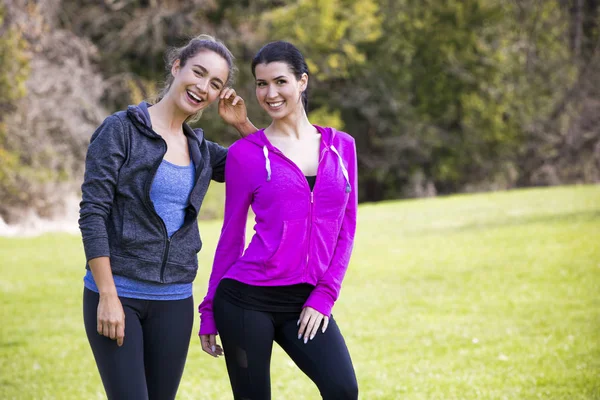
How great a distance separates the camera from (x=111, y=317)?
9.17 feet

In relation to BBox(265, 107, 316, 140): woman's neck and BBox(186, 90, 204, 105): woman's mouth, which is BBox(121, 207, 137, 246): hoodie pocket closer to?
BBox(186, 90, 204, 105): woman's mouth

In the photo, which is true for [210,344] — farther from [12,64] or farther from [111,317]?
[12,64]

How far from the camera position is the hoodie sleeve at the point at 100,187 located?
281 centimetres

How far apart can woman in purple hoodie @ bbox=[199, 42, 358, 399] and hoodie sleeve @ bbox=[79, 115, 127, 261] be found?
1.68ft

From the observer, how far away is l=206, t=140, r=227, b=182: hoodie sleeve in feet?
11.1

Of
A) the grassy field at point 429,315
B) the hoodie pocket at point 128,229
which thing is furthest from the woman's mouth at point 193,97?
the grassy field at point 429,315

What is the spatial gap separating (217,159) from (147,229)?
57 cm

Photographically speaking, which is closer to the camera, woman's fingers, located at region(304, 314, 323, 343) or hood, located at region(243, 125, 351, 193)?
woman's fingers, located at region(304, 314, 323, 343)

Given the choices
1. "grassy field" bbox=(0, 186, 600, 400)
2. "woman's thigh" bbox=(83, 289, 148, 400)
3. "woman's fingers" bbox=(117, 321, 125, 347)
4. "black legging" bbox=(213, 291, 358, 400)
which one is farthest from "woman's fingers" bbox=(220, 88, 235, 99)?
"grassy field" bbox=(0, 186, 600, 400)

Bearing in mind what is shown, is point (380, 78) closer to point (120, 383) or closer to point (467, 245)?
point (467, 245)

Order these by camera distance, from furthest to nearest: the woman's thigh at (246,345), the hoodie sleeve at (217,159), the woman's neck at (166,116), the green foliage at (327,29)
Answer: the green foliage at (327,29)
the hoodie sleeve at (217,159)
the woman's neck at (166,116)
the woman's thigh at (246,345)

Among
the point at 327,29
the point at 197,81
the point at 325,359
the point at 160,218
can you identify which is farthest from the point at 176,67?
the point at 327,29

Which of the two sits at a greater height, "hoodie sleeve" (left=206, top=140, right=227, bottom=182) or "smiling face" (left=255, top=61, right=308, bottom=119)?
"smiling face" (left=255, top=61, right=308, bottom=119)

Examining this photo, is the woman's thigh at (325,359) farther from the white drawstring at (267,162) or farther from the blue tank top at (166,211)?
the white drawstring at (267,162)
